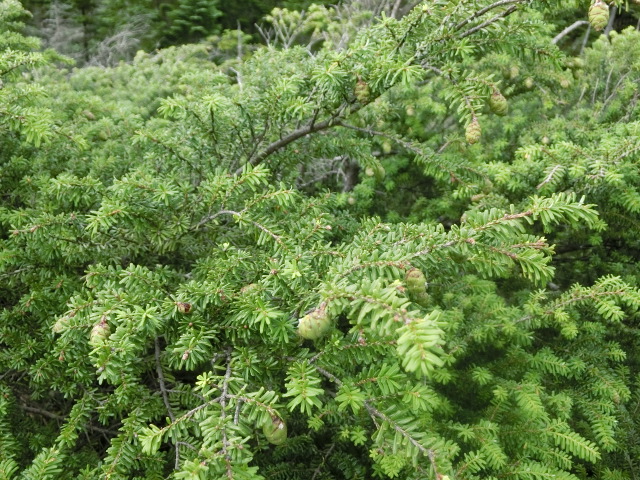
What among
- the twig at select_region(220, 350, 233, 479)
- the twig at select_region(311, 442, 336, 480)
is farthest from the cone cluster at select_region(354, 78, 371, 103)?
the twig at select_region(311, 442, 336, 480)

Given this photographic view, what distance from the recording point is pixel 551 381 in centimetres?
246

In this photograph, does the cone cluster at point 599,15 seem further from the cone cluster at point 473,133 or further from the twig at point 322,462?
the twig at point 322,462

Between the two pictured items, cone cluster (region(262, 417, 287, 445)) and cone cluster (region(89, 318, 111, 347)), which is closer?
cone cluster (region(262, 417, 287, 445))

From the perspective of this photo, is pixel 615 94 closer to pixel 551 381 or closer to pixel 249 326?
pixel 551 381

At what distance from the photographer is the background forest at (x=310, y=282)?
4.03 ft

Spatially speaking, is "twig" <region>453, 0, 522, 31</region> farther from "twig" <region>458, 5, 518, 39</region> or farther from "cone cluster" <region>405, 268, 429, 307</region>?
"cone cluster" <region>405, 268, 429, 307</region>

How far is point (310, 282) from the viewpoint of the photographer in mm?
1366

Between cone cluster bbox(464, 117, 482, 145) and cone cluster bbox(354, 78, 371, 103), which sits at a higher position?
cone cluster bbox(354, 78, 371, 103)

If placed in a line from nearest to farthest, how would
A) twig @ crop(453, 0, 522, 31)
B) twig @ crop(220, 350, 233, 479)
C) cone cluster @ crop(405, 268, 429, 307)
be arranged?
twig @ crop(220, 350, 233, 479), cone cluster @ crop(405, 268, 429, 307), twig @ crop(453, 0, 522, 31)

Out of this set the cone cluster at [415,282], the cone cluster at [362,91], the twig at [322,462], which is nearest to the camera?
the cone cluster at [415,282]

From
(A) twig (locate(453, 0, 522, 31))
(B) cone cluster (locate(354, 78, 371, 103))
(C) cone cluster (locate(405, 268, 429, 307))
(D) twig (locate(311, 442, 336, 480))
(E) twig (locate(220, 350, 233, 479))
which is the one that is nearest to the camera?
(E) twig (locate(220, 350, 233, 479))

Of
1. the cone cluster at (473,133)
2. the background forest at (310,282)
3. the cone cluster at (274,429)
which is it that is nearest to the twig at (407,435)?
the background forest at (310,282)

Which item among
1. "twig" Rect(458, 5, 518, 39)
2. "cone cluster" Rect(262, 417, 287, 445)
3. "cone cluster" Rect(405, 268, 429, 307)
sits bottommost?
"cone cluster" Rect(262, 417, 287, 445)

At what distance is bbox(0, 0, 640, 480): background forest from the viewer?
1228mm
